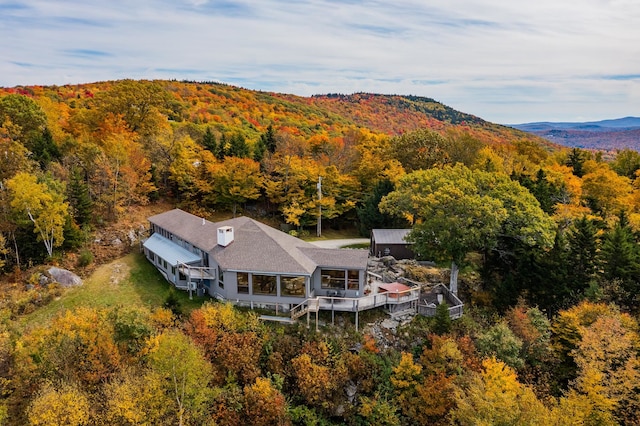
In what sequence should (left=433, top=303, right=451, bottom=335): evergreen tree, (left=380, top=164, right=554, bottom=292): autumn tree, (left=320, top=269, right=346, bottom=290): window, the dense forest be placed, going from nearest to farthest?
the dense forest < (left=433, top=303, right=451, bottom=335): evergreen tree < (left=320, top=269, right=346, bottom=290): window < (left=380, top=164, right=554, bottom=292): autumn tree

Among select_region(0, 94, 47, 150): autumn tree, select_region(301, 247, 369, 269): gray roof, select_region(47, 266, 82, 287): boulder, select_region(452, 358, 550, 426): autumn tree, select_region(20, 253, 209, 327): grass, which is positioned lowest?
select_region(452, 358, 550, 426): autumn tree

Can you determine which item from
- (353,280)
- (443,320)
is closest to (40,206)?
(353,280)

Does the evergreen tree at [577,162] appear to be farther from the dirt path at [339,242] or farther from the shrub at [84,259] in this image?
the shrub at [84,259]

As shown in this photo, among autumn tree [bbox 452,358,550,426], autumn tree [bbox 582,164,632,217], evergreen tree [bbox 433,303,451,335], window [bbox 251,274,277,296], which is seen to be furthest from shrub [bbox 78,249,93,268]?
autumn tree [bbox 582,164,632,217]

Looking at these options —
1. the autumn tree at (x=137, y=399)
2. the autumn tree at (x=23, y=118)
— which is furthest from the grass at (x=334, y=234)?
the autumn tree at (x=23, y=118)

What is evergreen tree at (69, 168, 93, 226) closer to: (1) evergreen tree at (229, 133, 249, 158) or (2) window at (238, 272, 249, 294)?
(2) window at (238, 272, 249, 294)

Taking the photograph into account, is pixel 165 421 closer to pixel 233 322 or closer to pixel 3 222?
pixel 233 322

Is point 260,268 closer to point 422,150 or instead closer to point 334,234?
point 334,234

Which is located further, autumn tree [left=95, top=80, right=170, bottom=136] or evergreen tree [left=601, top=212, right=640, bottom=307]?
autumn tree [left=95, top=80, right=170, bottom=136]

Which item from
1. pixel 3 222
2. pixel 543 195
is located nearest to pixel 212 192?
pixel 3 222
